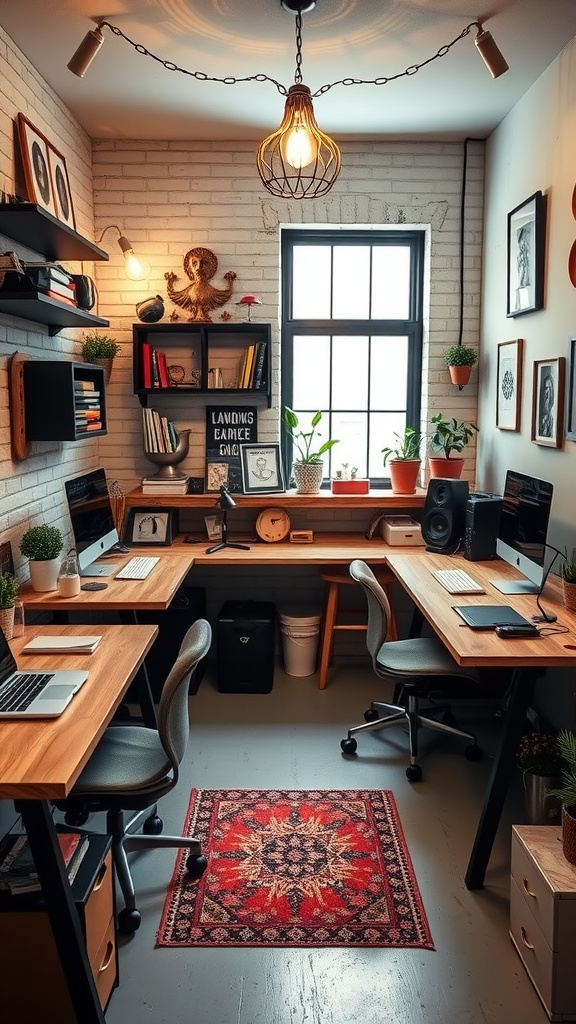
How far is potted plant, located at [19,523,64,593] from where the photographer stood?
305 cm

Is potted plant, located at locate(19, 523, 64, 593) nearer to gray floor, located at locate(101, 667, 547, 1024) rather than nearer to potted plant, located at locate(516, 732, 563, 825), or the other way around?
gray floor, located at locate(101, 667, 547, 1024)

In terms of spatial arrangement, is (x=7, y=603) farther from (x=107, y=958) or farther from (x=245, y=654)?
(x=245, y=654)

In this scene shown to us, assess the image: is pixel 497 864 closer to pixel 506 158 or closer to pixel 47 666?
pixel 47 666

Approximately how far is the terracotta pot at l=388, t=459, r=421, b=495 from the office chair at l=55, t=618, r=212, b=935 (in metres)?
2.13

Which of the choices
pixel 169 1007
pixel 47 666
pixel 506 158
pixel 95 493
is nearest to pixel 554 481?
pixel 506 158

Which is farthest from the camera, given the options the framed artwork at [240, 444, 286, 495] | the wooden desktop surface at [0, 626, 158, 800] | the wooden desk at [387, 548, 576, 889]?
the framed artwork at [240, 444, 286, 495]

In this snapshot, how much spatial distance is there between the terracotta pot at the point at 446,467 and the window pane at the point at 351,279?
1.04 m

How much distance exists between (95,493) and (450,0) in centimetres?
236

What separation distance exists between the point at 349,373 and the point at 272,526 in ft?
3.50

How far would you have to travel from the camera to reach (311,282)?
15.1 feet

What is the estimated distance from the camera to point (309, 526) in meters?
4.67

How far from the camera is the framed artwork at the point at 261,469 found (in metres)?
4.39

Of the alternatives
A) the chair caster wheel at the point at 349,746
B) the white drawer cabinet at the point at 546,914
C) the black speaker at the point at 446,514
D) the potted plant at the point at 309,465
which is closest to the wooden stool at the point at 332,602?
the black speaker at the point at 446,514

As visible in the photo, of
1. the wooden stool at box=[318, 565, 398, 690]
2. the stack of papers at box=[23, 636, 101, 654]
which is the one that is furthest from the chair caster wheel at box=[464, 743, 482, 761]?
the stack of papers at box=[23, 636, 101, 654]
